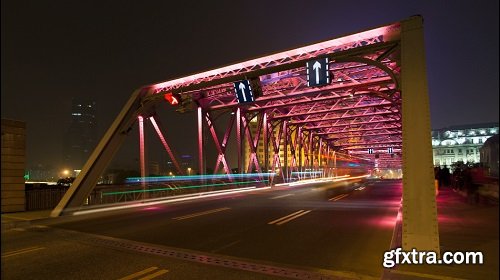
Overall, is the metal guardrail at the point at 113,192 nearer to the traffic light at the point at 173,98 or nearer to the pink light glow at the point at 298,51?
the traffic light at the point at 173,98

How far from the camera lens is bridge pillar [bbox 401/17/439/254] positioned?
6.70 meters

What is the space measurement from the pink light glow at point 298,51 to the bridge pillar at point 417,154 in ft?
21.0

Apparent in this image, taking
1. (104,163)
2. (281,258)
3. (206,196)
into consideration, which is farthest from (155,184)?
(281,258)

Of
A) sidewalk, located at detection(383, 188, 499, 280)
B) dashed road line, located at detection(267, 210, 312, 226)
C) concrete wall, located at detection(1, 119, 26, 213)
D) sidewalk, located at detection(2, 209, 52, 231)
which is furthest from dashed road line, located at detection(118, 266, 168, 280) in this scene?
concrete wall, located at detection(1, 119, 26, 213)

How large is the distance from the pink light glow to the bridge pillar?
21.0 feet

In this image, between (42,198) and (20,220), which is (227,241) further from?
(42,198)

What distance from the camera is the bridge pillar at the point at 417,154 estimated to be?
670 cm

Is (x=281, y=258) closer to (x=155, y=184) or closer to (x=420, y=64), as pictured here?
(x=420, y=64)

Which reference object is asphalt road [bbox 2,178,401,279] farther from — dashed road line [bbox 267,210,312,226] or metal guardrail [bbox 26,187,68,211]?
metal guardrail [bbox 26,187,68,211]

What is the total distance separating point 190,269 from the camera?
6812 millimetres

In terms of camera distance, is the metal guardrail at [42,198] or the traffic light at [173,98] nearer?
the metal guardrail at [42,198]

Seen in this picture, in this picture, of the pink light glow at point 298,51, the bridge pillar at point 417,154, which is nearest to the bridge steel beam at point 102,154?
the pink light glow at point 298,51

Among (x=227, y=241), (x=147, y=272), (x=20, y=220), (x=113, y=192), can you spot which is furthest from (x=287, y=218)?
(x=113, y=192)

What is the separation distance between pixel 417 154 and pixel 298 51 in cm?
1460
